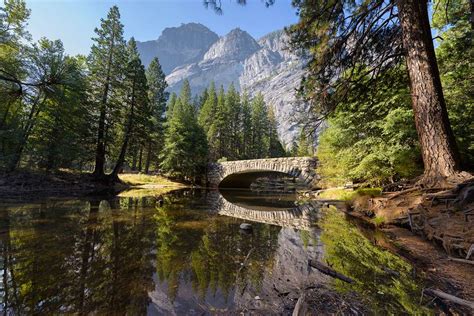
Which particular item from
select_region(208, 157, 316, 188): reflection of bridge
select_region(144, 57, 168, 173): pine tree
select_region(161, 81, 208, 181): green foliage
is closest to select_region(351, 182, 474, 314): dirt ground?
select_region(208, 157, 316, 188): reflection of bridge

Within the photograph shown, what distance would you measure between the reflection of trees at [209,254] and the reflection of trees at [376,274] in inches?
45.3

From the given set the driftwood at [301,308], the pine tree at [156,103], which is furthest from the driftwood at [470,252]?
the pine tree at [156,103]

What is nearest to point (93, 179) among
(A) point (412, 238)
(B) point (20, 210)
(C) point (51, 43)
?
(C) point (51, 43)

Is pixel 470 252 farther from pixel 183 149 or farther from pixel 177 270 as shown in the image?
pixel 183 149

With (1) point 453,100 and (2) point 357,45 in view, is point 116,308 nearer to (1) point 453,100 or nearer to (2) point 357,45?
(2) point 357,45

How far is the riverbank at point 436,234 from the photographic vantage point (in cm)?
284

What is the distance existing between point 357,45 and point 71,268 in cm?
766

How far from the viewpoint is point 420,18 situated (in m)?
5.39

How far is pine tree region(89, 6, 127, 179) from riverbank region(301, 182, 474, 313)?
64.6 feet

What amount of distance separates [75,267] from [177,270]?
53.6 inches

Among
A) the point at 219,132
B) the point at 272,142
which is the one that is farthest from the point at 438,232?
the point at 272,142

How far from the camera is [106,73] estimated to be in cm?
1995

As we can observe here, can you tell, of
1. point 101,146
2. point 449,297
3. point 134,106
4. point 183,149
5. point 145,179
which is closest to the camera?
point 449,297

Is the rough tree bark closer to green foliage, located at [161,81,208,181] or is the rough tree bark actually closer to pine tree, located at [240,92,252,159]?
green foliage, located at [161,81,208,181]
